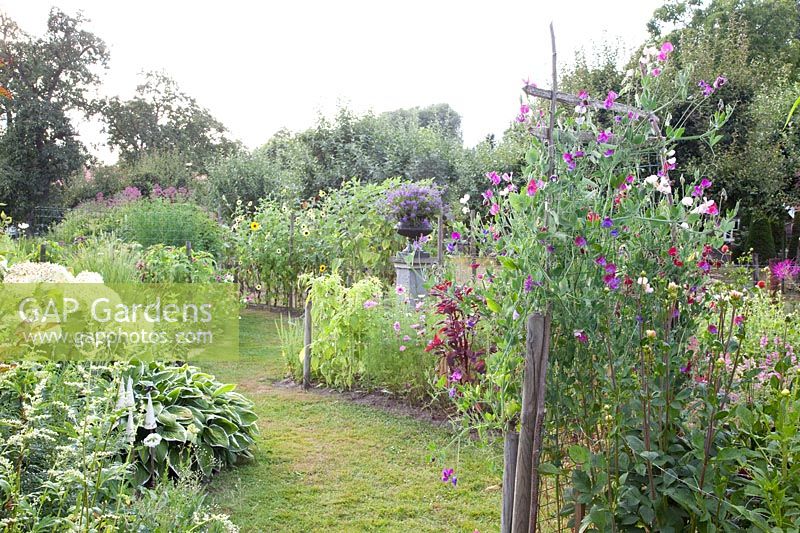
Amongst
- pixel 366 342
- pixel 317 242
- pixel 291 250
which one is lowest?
pixel 366 342

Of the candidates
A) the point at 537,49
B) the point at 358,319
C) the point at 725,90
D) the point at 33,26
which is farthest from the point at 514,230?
the point at 33,26

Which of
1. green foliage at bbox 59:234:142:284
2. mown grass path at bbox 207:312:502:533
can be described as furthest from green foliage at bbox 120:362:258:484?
green foliage at bbox 59:234:142:284

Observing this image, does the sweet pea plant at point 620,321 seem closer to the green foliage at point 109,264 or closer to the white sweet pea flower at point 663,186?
the white sweet pea flower at point 663,186

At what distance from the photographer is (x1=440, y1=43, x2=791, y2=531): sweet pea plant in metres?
1.60

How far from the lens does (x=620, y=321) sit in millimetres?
1958

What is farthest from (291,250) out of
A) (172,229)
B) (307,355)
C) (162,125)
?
(162,125)

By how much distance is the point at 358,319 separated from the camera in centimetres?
479

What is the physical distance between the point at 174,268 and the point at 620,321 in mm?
5231

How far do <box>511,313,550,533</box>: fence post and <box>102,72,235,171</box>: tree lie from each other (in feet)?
68.4

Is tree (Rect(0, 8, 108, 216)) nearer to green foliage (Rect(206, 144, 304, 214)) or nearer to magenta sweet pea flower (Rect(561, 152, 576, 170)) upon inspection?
green foliage (Rect(206, 144, 304, 214))

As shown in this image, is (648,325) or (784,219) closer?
(648,325)

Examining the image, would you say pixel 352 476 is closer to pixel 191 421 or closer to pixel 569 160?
pixel 191 421

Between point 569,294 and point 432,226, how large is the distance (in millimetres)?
5335

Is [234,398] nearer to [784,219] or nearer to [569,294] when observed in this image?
[569,294]
